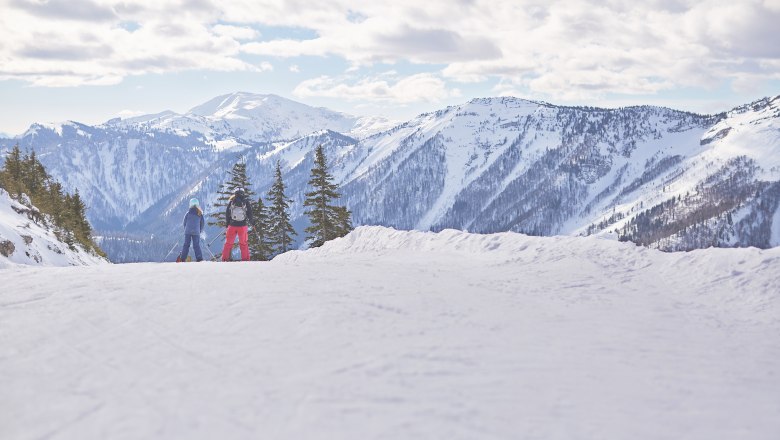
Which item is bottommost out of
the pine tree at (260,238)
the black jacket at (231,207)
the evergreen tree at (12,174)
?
the pine tree at (260,238)

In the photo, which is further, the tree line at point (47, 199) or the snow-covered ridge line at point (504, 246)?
the tree line at point (47, 199)

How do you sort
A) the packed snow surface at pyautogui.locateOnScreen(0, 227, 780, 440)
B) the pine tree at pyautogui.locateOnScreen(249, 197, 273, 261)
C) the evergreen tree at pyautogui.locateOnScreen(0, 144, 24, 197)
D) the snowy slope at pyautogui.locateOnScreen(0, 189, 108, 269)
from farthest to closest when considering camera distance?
the pine tree at pyautogui.locateOnScreen(249, 197, 273, 261), the evergreen tree at pyautogui.locateOnScreen(0, 144, 24, 197), the snowy slope at pyautogui.locateOnScreen(0, 189, 108, 269), the packed snow surface at pyautogui.locateOnScreen(0, 227, 780, 440)

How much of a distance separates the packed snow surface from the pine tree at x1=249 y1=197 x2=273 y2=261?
2827 centimetres

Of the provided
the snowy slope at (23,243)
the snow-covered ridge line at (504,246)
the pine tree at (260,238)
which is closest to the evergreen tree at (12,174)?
the snowy slope at (23,243)

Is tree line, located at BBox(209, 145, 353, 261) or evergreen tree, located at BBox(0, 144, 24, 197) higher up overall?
evergreen tree, located at BBox(0, 144, 24, 197)

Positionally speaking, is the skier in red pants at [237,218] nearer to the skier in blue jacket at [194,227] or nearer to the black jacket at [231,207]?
A: the black jacket at [231,207]

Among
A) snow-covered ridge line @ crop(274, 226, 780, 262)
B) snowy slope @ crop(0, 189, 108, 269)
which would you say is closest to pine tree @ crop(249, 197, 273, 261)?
snowy slope @ crop(0, 189, 108, 269)

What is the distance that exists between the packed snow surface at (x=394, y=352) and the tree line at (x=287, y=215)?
26.7 meters

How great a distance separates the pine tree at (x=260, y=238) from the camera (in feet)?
133

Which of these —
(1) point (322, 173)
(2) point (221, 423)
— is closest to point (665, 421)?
(2) point (221, 423)

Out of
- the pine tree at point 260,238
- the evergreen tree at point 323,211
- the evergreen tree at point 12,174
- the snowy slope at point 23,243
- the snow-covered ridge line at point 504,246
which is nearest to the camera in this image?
the snow-covered ridge line at point 504,246

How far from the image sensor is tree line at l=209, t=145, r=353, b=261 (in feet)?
128

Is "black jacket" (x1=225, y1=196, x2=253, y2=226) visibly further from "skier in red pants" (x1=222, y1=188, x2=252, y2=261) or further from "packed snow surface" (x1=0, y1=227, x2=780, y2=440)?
"packed snow surface" (x1=0, y1=227, x2=780, y2=440)

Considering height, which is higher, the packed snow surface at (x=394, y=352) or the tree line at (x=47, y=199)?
the tree line at (x=47, y=199)
